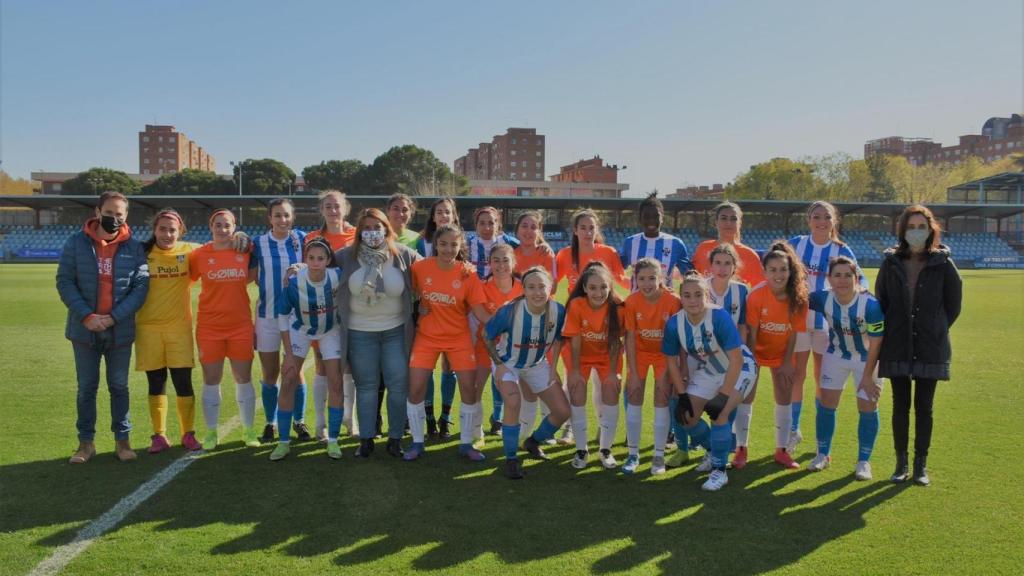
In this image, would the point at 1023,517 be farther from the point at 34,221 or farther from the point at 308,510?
the point at 34,221

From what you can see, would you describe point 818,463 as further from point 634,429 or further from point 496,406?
point 496,406

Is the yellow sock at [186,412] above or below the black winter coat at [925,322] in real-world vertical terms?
below

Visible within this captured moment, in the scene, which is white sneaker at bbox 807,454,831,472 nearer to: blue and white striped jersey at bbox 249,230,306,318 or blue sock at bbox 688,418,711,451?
blue sock at bbox 688,418,711,451

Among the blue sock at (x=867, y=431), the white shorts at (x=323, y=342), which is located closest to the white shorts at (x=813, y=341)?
the blue sock at (x=867, y=431)

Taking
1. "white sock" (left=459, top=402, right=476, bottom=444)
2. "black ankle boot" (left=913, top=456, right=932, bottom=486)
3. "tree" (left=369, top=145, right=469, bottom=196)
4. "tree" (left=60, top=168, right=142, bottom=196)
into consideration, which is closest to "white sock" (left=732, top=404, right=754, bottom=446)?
"black ankle boot" (left=913, top=456, right=932, bottom=486)

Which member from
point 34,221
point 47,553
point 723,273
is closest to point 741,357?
point 723,273

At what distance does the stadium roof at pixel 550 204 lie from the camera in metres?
43.8

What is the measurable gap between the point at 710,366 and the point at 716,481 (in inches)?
27.7

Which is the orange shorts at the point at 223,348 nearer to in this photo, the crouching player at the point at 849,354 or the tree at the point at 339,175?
the crouching player at the point at 849,354

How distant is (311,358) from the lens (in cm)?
884

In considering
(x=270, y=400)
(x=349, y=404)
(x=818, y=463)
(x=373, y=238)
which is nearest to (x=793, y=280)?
(x=818, y=463)

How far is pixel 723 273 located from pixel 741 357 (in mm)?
686

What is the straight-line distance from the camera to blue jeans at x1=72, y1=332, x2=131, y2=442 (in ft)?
15.6

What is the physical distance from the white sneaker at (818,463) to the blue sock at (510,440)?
1.97 meters
